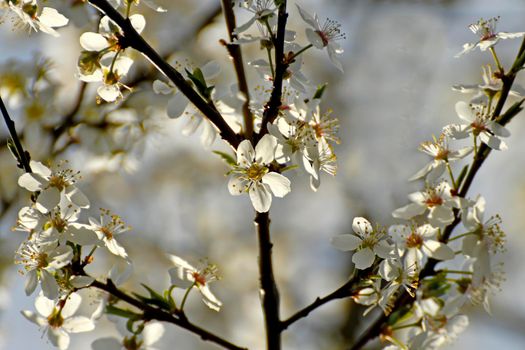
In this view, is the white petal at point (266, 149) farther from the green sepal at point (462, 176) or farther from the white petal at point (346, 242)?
the green sepal at point (462, 176)

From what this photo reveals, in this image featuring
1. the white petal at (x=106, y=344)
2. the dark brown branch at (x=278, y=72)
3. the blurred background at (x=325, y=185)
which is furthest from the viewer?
the blurred background at (x=325, y=185)

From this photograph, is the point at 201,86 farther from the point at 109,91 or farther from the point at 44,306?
the point at 44,306

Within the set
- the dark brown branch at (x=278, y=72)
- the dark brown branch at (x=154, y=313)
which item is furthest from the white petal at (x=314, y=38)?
the dark brown branch at (x=154, y=313)

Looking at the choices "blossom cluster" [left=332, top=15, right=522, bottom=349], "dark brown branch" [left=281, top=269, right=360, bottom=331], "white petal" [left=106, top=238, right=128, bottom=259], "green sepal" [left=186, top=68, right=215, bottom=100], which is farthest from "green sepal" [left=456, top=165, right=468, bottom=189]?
"white petal" [left=106, top=238, right=128, bottom=259]

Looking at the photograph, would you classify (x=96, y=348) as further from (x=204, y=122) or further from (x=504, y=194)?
(x=504, y=194)

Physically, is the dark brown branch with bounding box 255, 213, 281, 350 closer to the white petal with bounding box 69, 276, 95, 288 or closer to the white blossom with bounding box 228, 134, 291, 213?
the white blossom with bounding box 228, 134, 291, 213

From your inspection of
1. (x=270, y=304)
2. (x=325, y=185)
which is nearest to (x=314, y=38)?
(x=270, y=304)
